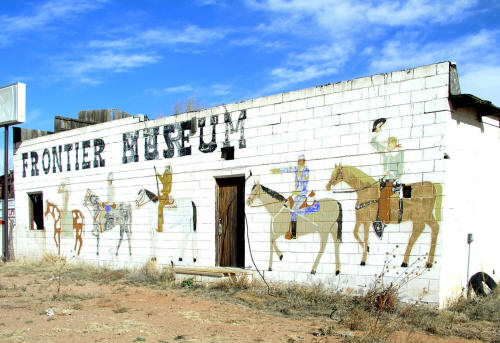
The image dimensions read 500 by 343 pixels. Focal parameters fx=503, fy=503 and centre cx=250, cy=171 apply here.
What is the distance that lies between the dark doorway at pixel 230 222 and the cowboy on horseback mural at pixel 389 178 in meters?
3.34

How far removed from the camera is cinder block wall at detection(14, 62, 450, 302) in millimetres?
8531

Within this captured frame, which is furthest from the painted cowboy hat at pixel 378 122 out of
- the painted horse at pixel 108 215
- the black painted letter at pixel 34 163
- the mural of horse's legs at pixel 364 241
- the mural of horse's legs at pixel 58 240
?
Result: the black painted letter at pixel 34 163

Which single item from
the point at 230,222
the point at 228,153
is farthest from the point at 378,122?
the point at 230,222

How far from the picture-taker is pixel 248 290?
10062 millimetres

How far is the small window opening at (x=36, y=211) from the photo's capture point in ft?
56.0

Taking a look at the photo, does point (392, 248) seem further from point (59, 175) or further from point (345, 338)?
point (59, 175)

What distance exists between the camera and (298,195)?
1002 centimetres

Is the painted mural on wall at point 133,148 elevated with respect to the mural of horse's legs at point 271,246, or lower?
elevated

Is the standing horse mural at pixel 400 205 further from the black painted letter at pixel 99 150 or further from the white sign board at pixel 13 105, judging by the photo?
the white sign board at pixel 13 105

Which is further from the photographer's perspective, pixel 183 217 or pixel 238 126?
pixel 183 217

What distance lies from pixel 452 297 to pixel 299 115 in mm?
4369

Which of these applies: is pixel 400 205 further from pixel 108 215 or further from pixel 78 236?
pixel 78 236

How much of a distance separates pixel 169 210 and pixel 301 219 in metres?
3.89

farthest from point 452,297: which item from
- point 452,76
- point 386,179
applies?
point 452,76
